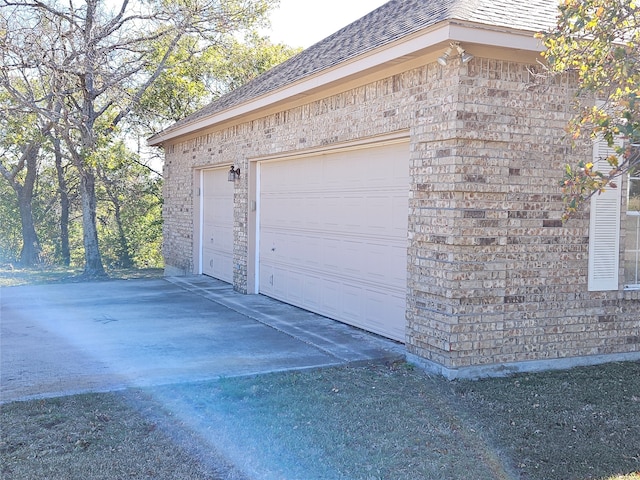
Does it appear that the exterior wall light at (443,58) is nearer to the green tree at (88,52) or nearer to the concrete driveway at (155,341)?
the concrete driveway at (155,341)

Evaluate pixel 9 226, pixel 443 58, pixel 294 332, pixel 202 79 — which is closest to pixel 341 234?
pixel 294 332

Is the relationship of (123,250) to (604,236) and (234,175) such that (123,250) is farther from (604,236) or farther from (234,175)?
(604,236)

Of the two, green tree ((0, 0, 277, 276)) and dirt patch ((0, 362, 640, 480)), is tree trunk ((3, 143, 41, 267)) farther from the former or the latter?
dirt patch ((0, 362, 640, 480))

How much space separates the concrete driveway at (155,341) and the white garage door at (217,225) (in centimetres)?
175

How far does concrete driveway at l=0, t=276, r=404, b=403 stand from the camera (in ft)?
20.7

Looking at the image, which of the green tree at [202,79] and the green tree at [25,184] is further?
the green tree at [25,184]

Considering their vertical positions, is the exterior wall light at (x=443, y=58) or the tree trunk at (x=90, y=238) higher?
the exterior wall light at (x=443, y=58)

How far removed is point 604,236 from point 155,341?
212 inches

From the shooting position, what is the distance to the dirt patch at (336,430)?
425cm

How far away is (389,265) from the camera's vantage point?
26.3ft

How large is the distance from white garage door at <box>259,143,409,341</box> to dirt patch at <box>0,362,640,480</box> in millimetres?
2012

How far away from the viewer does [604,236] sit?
696 cm

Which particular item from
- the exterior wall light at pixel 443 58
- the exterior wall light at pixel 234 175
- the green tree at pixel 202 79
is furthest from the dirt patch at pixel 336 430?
the green tree at pixel 202 79

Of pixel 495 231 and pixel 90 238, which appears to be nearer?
pixel 495 231
